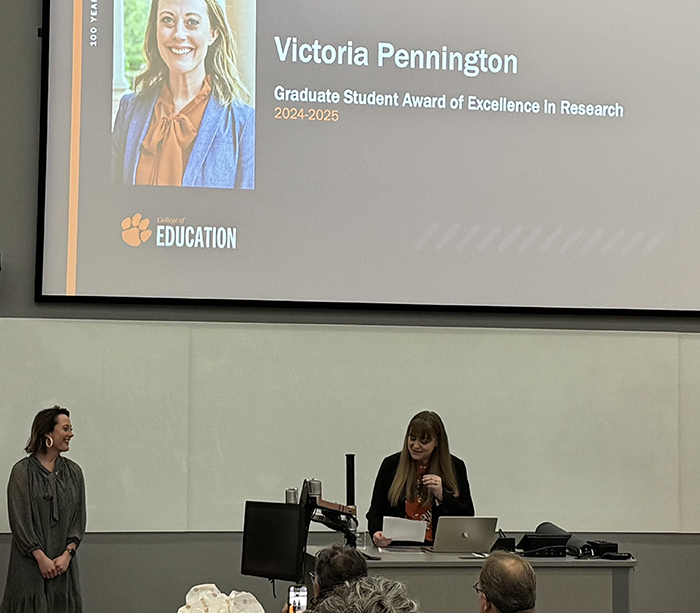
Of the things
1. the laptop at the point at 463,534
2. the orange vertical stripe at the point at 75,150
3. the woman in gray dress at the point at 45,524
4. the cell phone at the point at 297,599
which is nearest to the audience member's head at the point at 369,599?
the cell phone at the point at 297,599

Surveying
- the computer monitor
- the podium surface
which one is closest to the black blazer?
the podium surface

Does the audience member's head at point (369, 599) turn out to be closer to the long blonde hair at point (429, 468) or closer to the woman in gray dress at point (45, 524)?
the long blonde hair at point (429, 468)

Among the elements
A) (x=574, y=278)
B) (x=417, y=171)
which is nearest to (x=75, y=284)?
(x=417, y=171)

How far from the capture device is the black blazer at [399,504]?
4.80 meters

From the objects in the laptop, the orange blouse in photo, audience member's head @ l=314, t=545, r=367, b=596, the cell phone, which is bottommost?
the cell phone

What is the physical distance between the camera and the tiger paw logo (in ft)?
19.1

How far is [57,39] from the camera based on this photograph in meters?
5.82

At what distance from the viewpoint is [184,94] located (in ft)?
19.4

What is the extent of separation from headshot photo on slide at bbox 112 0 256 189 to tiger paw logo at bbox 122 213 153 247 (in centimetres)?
21

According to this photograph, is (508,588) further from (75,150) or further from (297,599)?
(75,150)

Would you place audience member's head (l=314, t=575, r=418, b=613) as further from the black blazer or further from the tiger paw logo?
the tiger paw logo

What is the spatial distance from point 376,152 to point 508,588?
3.47 metres

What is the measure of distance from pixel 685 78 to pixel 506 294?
171 centimetres

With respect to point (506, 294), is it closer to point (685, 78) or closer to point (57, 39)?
point (685, 78)
